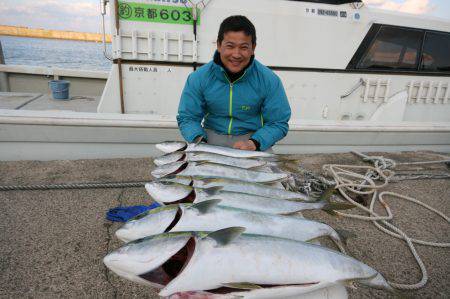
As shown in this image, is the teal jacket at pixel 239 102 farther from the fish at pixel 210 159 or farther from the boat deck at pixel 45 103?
the boat deck at pixel 45 103

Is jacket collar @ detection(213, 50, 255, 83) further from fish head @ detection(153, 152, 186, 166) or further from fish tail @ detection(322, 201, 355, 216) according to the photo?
fish tail @ detection(322, 201, 355, 216)

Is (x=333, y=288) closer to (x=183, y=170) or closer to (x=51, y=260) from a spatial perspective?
(x=183, y=170)

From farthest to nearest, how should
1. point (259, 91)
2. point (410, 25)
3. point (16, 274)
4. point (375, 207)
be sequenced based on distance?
1. point (410, 25)
2. point (375, 207)
3. point (259, 91)
4. point (16, 274)

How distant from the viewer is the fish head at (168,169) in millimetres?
2820

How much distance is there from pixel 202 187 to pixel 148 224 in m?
0.66

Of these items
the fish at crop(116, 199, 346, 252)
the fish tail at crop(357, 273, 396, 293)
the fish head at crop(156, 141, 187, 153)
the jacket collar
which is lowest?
the fish tail at crop(357, 273, 396, 293)

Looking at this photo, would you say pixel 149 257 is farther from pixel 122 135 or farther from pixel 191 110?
pixel 122 135

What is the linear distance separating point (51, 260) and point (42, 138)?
285cm

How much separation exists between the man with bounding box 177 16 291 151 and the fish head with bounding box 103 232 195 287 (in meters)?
1.94

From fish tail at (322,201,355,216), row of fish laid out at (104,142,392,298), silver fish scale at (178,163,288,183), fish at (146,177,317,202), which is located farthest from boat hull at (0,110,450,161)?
row of fish laid out at (104,142,392,298)

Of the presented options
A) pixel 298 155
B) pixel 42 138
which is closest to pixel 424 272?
pixel 298 155

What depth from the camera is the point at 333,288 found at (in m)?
1.70

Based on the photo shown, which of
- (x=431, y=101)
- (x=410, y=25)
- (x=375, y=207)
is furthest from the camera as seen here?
(x=431, y=101)

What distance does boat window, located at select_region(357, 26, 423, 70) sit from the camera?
6180 millimetres
